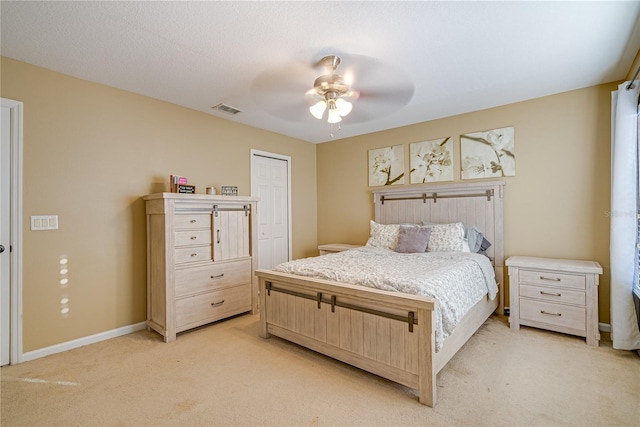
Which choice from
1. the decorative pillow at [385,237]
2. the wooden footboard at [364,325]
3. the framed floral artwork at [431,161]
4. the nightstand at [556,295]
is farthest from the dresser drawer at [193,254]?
the nightstand at [556,295]

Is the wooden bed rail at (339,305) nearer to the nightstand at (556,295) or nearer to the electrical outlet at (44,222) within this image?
the nightstand at (556,295)

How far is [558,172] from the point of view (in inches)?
130

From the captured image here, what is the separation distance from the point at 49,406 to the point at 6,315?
3.38 feet

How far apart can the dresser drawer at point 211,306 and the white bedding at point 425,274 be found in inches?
34.7

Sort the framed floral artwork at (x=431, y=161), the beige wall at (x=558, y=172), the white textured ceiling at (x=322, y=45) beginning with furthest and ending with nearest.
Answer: the framed floral artwork at (x=431, y=161)
the beige wall at (x=558, y=172)
the white textured ceiling at (x=322, y=45)

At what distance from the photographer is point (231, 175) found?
4.10 m

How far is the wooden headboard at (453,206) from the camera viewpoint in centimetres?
361

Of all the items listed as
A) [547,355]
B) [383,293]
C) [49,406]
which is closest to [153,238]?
[49,406]

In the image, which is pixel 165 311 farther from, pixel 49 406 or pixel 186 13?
pixel 186 13

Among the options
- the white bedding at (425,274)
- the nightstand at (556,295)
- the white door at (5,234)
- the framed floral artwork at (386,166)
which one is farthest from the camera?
the framed floral artwork at (386,166)

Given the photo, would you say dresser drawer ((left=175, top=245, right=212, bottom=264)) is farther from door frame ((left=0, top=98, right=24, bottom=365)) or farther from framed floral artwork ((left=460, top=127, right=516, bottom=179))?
framed floral artwork ((left=460, top=127, right=516, bottom=179))

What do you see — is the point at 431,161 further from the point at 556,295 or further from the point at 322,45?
the point at 322,45

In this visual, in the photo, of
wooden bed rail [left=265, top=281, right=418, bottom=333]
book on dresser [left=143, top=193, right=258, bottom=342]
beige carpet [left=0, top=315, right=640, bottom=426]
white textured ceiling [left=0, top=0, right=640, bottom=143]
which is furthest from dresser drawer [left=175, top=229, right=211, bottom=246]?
white textured ceiling [left=0, top=0, right=640, bottom=143]

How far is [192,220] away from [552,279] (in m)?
3.57
